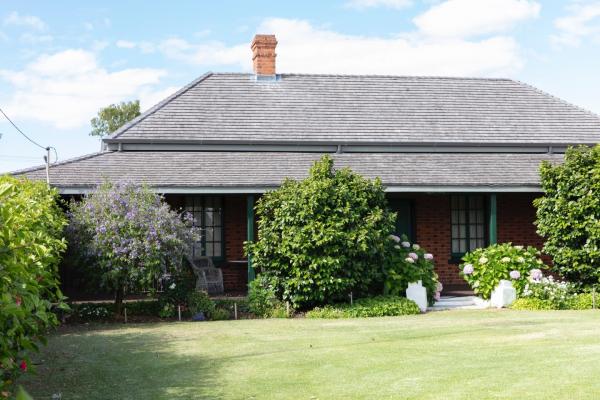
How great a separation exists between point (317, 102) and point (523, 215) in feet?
20.7

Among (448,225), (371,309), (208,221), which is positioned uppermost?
(208,221)

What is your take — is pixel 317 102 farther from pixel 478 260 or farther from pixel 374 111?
pixel 478 260

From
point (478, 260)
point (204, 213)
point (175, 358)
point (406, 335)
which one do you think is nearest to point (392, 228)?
point (478, 260)

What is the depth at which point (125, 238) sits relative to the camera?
13.9m

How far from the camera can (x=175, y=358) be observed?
9992 mm

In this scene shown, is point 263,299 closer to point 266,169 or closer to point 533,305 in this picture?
point 266,169

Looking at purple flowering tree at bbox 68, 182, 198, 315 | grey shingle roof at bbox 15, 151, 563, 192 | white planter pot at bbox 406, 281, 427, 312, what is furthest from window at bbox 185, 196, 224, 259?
white planter pot at bbox 406, 281, 427, 312

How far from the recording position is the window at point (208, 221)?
18.7 metres

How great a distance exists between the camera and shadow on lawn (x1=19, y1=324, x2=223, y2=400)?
7996 mm

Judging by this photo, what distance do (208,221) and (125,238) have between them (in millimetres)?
4937

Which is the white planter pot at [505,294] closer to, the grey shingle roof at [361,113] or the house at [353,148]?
the house at [353,148]

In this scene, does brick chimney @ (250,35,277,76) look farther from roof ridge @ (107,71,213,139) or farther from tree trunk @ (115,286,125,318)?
tree trunk @ (115,286,125,318)

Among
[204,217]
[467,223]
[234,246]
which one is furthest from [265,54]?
[467,223]

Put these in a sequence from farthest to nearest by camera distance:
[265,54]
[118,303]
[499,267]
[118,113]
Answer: [118,113] → [265,54] → [499,267] → [118,303]
